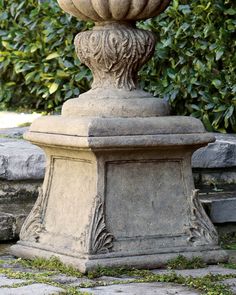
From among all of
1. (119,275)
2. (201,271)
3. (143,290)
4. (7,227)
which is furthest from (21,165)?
(143,290)

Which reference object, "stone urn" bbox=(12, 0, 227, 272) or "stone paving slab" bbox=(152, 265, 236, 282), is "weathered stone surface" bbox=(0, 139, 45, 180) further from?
"stone paving slab" bbox=(152, 265, 236, 282)

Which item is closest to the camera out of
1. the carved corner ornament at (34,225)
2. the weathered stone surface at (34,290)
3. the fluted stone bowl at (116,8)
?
the weathered stone surface at (34,290)

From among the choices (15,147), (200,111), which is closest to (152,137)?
(15,147)

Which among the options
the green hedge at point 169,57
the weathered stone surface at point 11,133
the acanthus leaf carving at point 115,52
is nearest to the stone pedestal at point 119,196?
the acanthus leaf carving at point 115,52

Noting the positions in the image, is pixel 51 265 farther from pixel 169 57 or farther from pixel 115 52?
pixel 169 57

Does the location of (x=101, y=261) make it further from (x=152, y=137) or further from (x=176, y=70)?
(x=176, y=70)

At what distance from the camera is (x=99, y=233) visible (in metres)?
4.66

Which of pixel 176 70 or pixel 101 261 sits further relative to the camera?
pixel 176 70

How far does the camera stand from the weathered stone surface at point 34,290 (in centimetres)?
416

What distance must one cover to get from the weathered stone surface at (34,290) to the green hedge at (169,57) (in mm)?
2563

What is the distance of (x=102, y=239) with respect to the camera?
467 cm

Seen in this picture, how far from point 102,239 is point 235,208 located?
1304mm

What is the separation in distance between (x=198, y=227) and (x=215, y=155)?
3.93 ft

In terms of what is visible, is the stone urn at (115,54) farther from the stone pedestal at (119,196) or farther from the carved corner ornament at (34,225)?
the carved corner ornament at (34,225)
